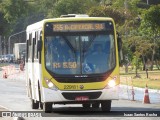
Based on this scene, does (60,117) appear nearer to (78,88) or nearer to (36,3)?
(78,88)

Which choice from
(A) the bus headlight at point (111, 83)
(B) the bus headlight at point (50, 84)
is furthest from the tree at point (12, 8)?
(A) the bus headlight at point (111, 83)

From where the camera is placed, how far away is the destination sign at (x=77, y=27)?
68.8ft

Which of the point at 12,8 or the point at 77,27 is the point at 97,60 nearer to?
the point at 77,27

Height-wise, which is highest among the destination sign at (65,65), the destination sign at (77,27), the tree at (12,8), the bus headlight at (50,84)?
the tree at (12,8)

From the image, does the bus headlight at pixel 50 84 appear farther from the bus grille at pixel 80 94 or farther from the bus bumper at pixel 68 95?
the bus grille at pixel 80 94

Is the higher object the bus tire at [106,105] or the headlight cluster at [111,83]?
the headlight cluster at [111,83]

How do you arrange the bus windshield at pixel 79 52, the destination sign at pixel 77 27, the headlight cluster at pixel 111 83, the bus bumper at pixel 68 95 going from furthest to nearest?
the destination sign at pixel 77 27, the bus windshield at pixel 79 52, the headlight cluster at pixel 111 83, the bus bumper at pixel 68 95

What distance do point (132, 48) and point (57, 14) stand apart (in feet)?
71.1

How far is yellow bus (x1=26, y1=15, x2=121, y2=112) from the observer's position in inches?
799

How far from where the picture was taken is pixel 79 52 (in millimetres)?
20719

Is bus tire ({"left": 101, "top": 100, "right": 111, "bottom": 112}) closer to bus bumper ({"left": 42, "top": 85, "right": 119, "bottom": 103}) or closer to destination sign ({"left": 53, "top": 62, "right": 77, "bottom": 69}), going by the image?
bus bumper ({"left": 42, "top": 85, "right": 119, "bottom": 103})

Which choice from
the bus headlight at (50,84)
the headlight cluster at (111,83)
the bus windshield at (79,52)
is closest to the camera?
the bus headlight at (50,84)

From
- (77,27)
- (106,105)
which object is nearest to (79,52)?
(77,27)

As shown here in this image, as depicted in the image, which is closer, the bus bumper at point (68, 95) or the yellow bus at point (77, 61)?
the bus bumper at point (68, 95)
